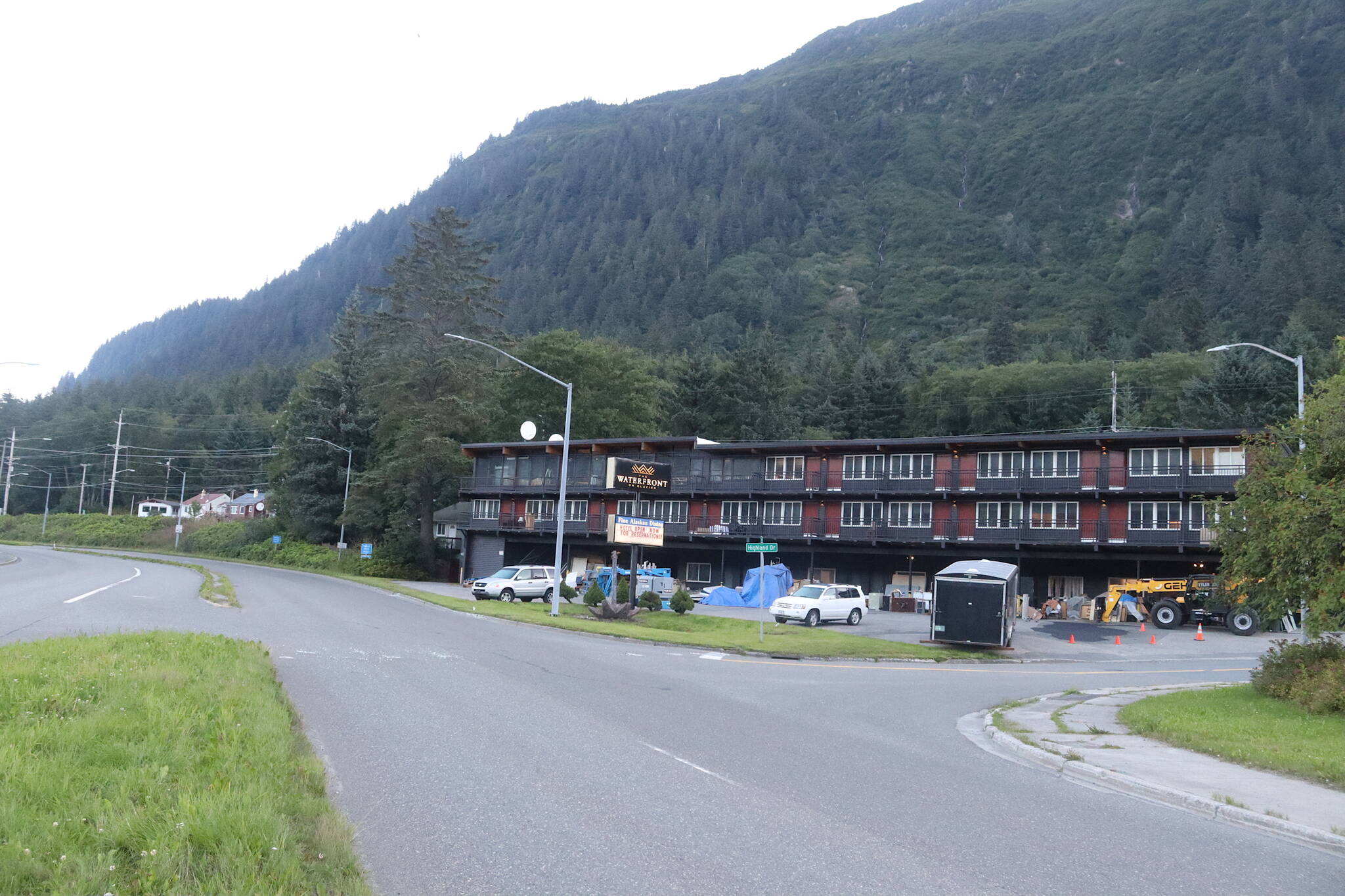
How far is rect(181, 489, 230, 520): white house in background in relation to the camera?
122250 millimetres

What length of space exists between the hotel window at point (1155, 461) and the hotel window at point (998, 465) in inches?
215

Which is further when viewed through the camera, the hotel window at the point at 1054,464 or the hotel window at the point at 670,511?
the hotel window at the point at 670,511

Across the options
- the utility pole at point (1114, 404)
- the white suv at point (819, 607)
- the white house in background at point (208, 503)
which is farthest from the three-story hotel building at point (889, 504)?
the white house in background at point (208, 503)

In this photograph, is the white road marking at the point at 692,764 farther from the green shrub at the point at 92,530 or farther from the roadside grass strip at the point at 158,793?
the green shrub at the point at 92,530

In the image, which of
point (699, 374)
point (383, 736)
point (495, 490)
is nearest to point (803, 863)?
point (383, 736)

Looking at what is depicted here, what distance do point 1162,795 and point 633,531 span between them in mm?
28505

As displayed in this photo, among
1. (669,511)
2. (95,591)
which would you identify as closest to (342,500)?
(669,511)

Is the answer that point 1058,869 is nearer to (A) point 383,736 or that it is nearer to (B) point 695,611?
(A) point 383,736

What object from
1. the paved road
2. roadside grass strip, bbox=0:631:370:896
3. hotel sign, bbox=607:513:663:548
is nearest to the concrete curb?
the paved road

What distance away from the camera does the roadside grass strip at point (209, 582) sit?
102 ft

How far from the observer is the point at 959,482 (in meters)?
53.2

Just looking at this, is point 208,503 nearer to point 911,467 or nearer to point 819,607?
point 911,467

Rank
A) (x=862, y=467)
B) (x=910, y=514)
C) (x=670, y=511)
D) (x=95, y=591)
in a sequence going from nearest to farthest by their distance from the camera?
(x=95, y=591) → (x=910, y=514) → (x=862, y=467) → (x=670, y=511)

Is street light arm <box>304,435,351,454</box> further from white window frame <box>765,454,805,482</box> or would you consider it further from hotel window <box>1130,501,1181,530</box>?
hotel window <box>1130,501,1181,530</box>
